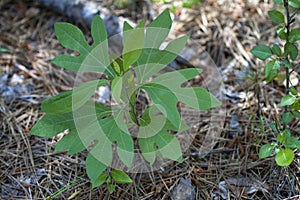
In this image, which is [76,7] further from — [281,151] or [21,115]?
[281,151]

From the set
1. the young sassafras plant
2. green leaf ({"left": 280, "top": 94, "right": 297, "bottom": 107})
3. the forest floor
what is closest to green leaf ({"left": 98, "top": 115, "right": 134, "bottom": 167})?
the young sassafras plant

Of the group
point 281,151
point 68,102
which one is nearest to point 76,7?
point 68,102

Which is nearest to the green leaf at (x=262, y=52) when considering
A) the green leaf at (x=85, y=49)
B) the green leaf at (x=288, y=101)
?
the green leaf at (x=288, y=101)

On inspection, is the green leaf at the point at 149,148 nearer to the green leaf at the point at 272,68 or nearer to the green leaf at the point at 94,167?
the green leaf at the point at 94,167

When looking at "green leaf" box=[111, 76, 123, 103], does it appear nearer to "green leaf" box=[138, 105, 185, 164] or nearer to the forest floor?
"green leaf" box=[138, 105, 185, 164]

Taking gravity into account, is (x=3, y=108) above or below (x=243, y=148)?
above

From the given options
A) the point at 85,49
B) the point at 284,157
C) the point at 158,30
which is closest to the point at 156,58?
the point at 158,30

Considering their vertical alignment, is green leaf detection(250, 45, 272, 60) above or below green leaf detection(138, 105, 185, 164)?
above
